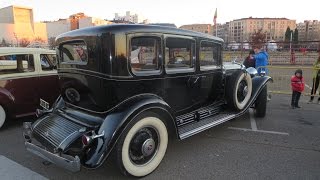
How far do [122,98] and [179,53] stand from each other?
1311 millimetres

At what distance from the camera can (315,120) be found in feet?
21.8

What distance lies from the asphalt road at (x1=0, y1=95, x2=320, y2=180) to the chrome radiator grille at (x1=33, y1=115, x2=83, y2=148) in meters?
0.45

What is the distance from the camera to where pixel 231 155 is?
4.62 metres

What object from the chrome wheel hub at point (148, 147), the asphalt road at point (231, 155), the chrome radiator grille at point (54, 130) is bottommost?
the asphalt road at point (231, 155)

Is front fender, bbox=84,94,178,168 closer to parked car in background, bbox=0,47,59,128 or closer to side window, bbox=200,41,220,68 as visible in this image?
side window, bbox=200,41,220,68

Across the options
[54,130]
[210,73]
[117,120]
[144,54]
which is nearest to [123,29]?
[144,54]

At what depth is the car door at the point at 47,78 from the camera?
21.4ft

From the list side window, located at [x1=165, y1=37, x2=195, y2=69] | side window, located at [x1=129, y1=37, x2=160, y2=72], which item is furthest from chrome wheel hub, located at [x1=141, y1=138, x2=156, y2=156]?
side window, located at [x1=165, y1=37, x2=195, y2=69]

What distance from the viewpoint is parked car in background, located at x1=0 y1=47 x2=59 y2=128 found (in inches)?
238

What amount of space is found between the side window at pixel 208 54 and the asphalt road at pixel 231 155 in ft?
4.35

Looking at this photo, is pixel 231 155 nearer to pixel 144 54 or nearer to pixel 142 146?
pixel 142 146

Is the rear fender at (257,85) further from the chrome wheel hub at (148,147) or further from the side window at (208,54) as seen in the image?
the chrome wheel hub at (148,147)

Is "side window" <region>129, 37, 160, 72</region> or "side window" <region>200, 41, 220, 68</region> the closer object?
"side window" <region>129, 37, 160, 72</region>

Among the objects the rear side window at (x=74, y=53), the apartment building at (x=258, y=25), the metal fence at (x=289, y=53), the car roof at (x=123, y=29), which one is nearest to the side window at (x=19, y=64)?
the rear side window at (x=74, y=53)
